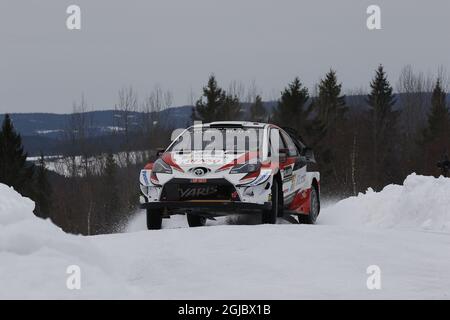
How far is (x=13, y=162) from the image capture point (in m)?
60.5

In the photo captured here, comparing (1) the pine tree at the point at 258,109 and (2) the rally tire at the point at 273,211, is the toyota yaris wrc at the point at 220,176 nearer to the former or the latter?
(2) the rally tire at the point at 273,211

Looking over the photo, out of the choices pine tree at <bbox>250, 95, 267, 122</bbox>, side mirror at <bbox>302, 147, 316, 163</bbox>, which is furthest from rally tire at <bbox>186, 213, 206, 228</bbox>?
pine tree at <bbox>250, 95, 267, 122</bbox>

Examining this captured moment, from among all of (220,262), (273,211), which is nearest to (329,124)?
(273,211)

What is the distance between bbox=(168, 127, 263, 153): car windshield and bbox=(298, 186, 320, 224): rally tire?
1.94m

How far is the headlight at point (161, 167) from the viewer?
9.32 metres

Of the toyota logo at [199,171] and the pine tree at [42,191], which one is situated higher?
the toyota logo at [199,171]

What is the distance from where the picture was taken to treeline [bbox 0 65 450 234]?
6019cm

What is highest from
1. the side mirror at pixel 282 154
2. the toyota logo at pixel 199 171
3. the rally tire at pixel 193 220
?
the side mirror at pixel 282 154

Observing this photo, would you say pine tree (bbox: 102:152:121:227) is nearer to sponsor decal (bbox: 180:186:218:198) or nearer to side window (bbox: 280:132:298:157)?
side window (bbox: 280:132:298:157)

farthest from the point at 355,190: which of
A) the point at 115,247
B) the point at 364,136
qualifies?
the point at 115,247

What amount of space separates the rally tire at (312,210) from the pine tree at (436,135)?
4649 centimetres

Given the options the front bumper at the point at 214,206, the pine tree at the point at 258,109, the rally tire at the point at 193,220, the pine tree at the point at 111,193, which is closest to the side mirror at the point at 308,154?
the rally tire at the point at 193,220

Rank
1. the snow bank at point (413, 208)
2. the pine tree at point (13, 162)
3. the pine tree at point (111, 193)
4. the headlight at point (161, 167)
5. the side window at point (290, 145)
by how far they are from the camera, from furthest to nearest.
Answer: the pine tree at point (111, 193)
the pine tree at point (13, 162)
the side window at point (290, 145)
the snow bank at point (413, 208)
the headlight at point (161, 167)

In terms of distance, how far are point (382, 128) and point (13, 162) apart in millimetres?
36377
